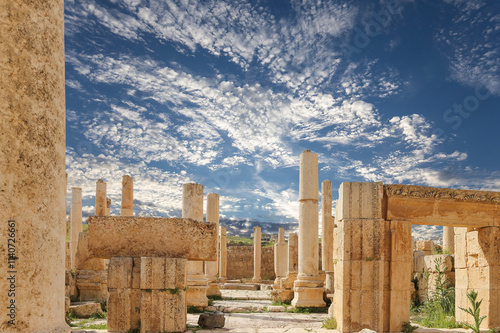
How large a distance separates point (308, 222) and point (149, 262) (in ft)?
23.6

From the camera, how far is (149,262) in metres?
6.93

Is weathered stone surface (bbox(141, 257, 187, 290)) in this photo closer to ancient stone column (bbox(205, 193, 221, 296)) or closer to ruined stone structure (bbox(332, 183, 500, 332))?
ruined stone structure (bbox(332, 183, 500, 332))

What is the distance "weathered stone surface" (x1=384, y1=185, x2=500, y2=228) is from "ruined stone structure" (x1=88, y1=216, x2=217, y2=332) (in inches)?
151

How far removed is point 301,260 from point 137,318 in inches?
286

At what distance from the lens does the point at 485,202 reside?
8406 millimetres

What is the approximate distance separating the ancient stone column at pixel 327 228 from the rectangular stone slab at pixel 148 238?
10302mm

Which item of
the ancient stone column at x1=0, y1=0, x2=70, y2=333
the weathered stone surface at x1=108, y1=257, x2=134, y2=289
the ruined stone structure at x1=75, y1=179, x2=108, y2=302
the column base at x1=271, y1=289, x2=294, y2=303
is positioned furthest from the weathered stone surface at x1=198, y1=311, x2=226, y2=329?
the ruined stone structure at x1=75, y1=179, x2=108, y2=302

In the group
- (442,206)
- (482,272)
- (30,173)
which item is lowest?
(482,272)

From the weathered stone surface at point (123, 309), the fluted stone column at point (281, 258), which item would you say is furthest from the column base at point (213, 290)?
the weathered stone surface at point (123, 309)

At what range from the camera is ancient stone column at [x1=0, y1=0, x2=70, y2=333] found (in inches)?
99.1

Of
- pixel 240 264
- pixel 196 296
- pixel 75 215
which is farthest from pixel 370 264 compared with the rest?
pixel 240 264

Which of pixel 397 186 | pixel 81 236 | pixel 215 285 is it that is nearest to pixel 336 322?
pixel 397 186

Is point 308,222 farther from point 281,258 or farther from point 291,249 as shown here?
point 281,258

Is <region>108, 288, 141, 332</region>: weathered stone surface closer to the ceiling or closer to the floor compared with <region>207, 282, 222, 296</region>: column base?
closer to the ceiling
